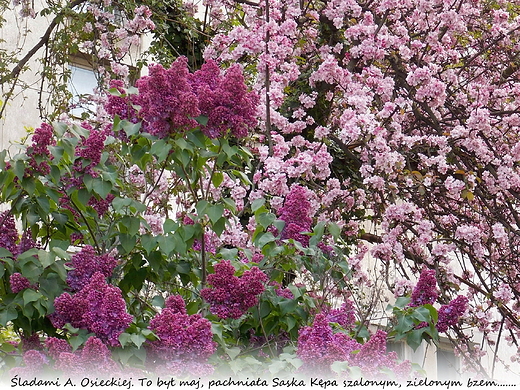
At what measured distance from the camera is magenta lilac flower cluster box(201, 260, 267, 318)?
253 cm

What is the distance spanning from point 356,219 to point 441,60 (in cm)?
180

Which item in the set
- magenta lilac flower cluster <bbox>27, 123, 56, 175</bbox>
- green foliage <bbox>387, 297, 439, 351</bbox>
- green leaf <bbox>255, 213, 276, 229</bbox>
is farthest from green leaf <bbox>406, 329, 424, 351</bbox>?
magenta lilac flower cluster <bbox>27, 123, 56, 175</bbox>

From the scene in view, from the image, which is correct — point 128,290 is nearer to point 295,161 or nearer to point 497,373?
point 295,161

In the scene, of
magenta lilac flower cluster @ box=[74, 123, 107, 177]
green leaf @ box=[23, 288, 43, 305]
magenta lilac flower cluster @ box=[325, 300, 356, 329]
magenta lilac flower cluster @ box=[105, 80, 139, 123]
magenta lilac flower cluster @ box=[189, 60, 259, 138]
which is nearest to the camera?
green leaf @ box=[23, 288, 43, 305]

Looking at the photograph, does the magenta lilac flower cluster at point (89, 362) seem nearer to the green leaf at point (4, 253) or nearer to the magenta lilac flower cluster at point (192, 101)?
the green leaf at point (4, 253)

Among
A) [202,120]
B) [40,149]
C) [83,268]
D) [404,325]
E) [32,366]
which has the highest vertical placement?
[202,120]

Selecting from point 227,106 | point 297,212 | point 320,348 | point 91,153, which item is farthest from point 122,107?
point 320,348

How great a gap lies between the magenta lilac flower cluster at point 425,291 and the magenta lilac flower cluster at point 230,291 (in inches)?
25.8

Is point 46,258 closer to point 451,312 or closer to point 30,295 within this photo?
point 30,295

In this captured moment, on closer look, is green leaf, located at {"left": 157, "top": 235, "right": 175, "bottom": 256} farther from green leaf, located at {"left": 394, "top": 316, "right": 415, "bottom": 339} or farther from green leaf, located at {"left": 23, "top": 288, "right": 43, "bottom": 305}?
green leaf, located at {"left": 394, "top": 316, "right": 415, "bottom": 339}

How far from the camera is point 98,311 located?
2.33 m

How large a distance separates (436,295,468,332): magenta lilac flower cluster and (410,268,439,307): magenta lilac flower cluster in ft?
0.21

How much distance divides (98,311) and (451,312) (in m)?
1.34

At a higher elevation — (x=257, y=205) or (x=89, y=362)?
(x=257, y=205)
